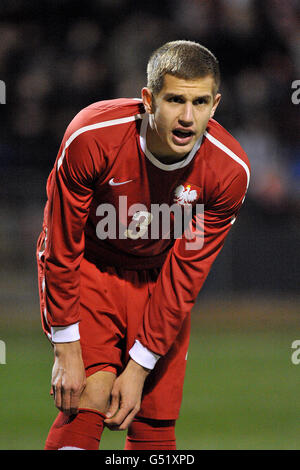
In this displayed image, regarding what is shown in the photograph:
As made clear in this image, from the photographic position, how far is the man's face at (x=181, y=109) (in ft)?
8.40

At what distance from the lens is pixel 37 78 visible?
7121 mm

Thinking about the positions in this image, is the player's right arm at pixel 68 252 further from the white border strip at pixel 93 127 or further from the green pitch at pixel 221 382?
the green pitch at pixel 221 382

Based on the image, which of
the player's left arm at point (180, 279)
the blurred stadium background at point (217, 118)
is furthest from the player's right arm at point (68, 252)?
the blurred stadium background at point (217, 118)

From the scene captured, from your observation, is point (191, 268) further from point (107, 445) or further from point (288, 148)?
point (288, 148)

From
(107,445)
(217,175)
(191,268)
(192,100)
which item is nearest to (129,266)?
(191,268)

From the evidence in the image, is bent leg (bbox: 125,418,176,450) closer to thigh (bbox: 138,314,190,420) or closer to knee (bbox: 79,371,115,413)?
thigh (bbox: 138,314,190,420)

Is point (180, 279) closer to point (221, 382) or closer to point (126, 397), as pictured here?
point (126, 397)

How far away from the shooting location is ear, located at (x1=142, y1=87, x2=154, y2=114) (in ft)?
8.71

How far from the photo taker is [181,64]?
2.55m

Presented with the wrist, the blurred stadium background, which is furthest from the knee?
the blurred stadium background

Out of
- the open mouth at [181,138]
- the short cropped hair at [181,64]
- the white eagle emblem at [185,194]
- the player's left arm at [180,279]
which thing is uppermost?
the short cropped hair at [181,64]

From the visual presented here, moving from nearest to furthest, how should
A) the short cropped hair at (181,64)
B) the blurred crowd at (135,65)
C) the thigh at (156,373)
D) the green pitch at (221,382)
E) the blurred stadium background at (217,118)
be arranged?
the short cropped hair at (181,64)
the thigh at (156,373)
the green pitch at (221,382)
the blurred stadium background at (217,118)
the blurred crowd at (135,65)

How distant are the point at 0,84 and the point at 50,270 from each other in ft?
14.1
